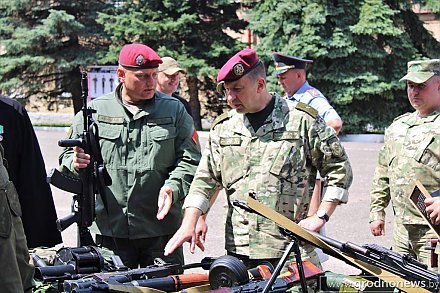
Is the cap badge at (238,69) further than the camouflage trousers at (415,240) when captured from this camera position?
No

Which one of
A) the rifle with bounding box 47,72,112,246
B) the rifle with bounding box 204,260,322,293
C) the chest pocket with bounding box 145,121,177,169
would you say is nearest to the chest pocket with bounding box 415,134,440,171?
the chest pocket with bounding box 145,121,177,169

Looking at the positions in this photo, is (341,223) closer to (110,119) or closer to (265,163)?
(110,119)

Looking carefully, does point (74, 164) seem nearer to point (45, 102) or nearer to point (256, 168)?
point (256, 168)

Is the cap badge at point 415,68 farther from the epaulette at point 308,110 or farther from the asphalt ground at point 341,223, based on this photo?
the asphalt ground at point 341,223

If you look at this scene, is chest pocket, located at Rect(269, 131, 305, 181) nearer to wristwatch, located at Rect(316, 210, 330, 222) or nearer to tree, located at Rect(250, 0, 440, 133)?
wristwatch, located at Rect(316, 210, 330, 222)

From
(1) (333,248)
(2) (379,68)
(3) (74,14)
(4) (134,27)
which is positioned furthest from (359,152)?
(1) (333,248)

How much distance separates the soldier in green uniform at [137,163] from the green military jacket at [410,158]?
126cm

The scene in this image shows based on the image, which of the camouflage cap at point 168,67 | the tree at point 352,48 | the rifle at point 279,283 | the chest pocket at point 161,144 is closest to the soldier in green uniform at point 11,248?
the rifle at point 279,283

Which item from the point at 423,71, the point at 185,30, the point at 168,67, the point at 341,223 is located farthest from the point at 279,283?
the point at 185,30

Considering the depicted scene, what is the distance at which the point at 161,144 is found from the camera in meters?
4.75

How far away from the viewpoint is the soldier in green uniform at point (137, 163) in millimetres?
4707

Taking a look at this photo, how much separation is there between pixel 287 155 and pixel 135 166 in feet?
3.66

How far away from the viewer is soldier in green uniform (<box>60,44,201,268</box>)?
471 centimetres

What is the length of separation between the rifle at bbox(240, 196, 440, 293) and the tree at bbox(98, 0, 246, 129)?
65.7 feet
